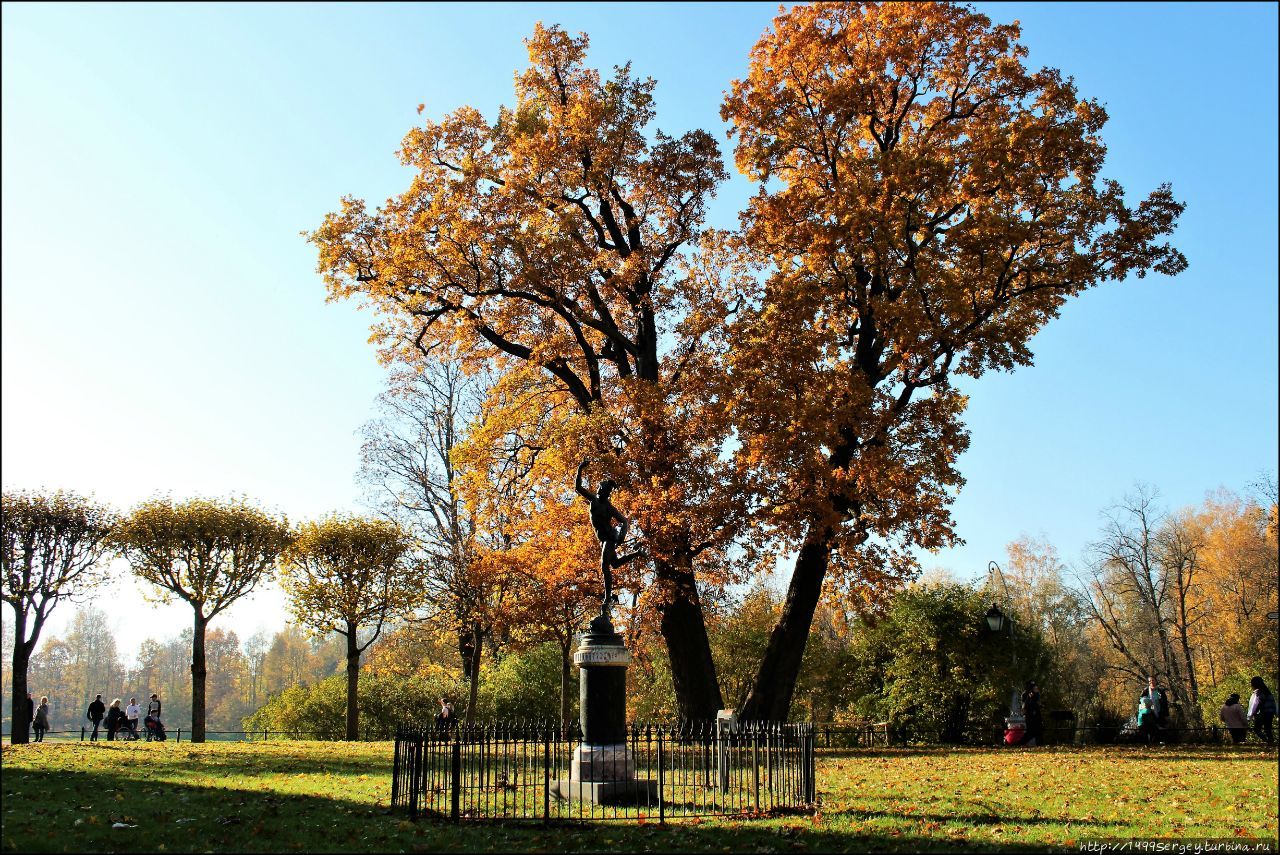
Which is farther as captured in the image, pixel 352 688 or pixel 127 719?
pixel 127 719

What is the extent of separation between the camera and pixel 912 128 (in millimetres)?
20891

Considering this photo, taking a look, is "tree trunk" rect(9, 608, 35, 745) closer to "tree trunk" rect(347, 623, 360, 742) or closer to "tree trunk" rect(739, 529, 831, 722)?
"tree trunk" rect(347, 623, 360, 742)

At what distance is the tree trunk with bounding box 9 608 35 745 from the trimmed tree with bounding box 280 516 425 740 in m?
6.72

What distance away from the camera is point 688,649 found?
1948 cm

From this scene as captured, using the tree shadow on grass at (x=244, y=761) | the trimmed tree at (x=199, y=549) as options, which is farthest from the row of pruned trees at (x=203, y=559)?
the tree shadow on grass at (x=244, y=761)

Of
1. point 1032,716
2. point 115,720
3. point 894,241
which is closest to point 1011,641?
point 1032,716

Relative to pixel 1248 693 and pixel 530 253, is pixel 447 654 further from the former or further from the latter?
pixel 1248 693

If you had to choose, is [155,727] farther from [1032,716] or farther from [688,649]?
[1032,716]

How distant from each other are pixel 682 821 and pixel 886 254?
482 inches

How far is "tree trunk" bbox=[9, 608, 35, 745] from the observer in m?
22.9

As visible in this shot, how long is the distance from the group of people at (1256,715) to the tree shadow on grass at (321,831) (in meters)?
12.4

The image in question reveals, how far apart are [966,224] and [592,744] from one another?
42.0 feet

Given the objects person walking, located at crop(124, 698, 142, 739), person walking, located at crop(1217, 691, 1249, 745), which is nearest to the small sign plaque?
person walking, located at crop(1217, 691, 1249, 745)

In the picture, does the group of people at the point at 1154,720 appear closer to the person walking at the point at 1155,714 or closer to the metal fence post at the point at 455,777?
the person walking at the point at 1155,714
